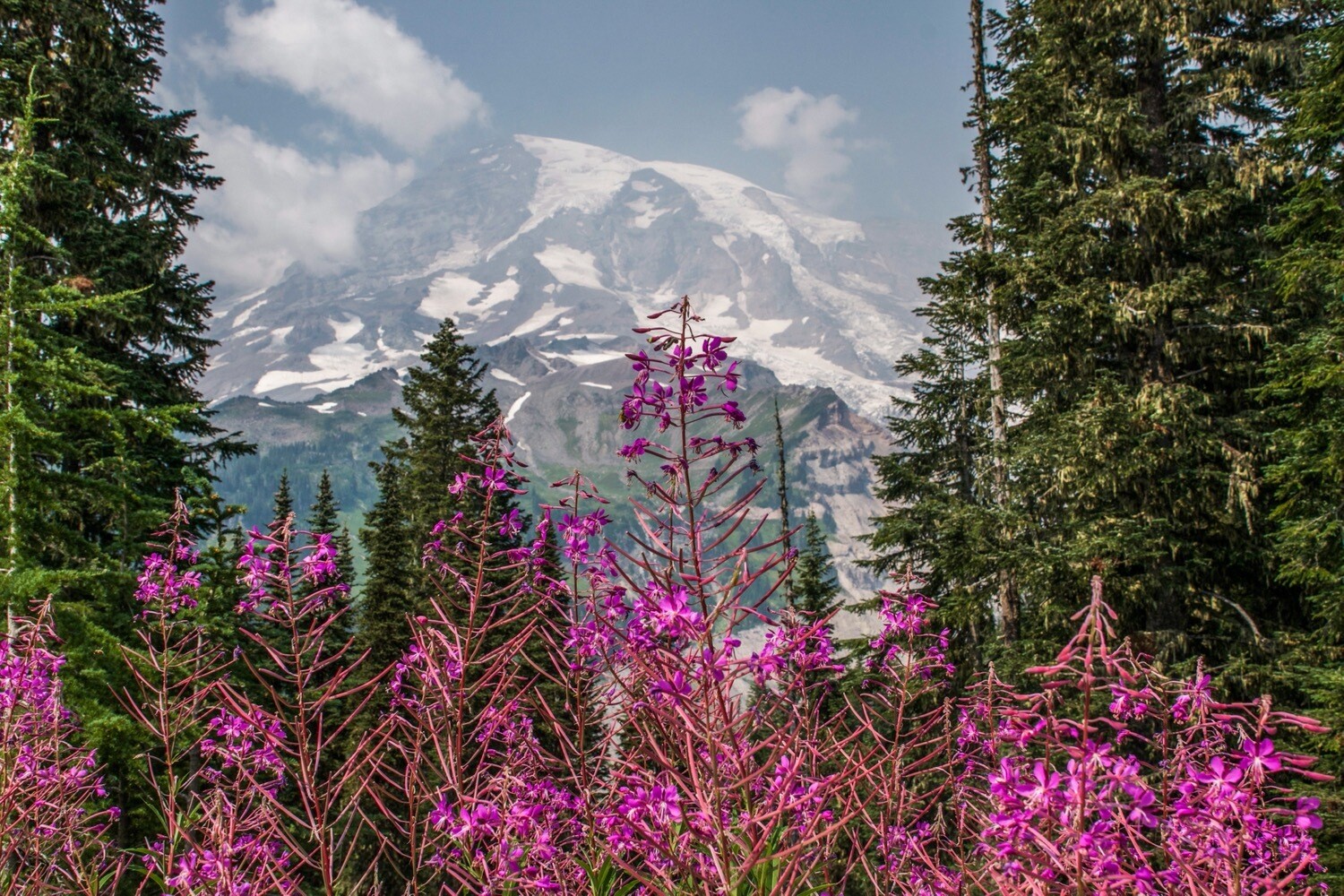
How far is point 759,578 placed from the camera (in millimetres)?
6656

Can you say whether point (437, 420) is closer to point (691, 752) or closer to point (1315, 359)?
point (1315, 359)

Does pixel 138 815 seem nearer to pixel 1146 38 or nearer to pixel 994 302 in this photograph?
pixel 994 302

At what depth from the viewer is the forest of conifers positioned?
7.71ft

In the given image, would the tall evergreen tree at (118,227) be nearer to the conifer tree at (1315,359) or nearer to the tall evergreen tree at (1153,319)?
the tall evergreen tree at (1153,319)

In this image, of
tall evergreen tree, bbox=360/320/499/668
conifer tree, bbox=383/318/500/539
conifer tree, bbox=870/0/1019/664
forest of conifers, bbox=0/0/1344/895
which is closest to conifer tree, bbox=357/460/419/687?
tall evergreen tree, bbox=360/320/499/668

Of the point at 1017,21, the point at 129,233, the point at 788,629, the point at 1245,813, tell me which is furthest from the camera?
the point at 1017,21

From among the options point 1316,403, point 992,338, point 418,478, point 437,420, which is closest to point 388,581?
point 418,478

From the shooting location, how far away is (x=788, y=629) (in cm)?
286

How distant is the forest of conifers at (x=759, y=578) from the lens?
7.71ft

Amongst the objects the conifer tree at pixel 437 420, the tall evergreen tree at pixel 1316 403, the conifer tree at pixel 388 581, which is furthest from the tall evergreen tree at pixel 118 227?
the tall evergreen tree at pixel 1316 403

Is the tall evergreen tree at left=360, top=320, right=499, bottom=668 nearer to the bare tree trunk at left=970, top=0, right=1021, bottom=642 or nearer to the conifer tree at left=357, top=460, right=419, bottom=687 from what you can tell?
the conifer tree at left=357, top=460, right=419, bottom=687

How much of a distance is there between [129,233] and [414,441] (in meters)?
11.2

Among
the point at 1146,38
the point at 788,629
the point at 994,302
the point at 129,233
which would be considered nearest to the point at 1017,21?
the point at 1146,38

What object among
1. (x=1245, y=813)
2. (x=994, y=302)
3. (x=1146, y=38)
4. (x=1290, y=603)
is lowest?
(x=1290, y=603)
